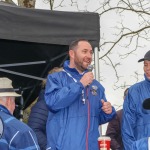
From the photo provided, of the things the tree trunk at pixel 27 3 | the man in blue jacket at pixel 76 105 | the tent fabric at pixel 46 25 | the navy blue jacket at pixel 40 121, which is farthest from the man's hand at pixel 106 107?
the tree trunk at pixel 27 3

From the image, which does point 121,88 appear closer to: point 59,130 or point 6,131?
point 59,130

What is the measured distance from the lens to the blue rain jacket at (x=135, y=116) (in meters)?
4.67

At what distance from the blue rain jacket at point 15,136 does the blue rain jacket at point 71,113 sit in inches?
34.7

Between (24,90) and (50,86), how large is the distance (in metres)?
2.53

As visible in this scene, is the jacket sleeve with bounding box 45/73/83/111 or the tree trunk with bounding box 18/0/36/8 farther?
the tree trunk with bounding box 18/0/36/8

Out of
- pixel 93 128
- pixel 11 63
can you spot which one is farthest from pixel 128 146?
pixel 11 63

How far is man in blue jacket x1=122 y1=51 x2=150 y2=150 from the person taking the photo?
4.67 meters

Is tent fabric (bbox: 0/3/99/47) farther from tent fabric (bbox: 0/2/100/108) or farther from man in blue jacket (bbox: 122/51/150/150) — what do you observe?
man in blue jacket (bbox: 122/51/150/150)

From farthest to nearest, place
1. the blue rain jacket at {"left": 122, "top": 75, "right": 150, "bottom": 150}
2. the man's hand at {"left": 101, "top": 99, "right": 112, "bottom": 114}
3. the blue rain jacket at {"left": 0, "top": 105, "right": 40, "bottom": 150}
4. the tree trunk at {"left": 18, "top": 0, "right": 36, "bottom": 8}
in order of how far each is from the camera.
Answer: the tree trunk at {"left": 18, "top": 0, "right": 36, "bottom": 8} → the blue rain jacket at {"left": 122, "top": 75, "right": 150, "bottom": 150} → the man's hand at {"left": 101, "top": 99, "right": 112, "bottom": 114} → the blue rain jacket at {"left": 0, "top": 105, "right": 40, "bottom": 150}

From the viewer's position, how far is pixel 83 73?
15.1 feet

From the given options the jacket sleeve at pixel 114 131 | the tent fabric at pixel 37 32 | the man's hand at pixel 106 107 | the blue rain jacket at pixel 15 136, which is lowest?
the jacket sleeve at pixel 114 131

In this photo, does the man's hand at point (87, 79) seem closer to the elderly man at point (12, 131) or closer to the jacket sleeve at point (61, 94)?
the jacket sleeve at point (61, 94)

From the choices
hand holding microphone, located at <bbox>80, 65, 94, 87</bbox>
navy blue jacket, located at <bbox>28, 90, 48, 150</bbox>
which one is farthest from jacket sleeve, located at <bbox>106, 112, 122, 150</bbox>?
hand holding microphone, located at <bbox>80, 65, 94, 87</bbox>

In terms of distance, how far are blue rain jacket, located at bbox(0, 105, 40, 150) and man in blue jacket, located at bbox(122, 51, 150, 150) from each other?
4.87ft
